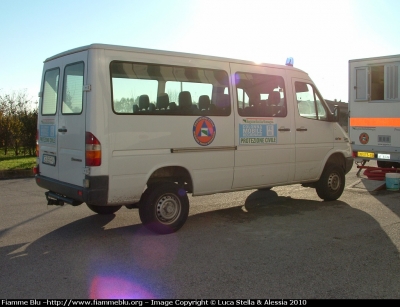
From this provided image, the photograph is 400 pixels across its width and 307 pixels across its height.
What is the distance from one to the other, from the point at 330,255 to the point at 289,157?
9.33 feet

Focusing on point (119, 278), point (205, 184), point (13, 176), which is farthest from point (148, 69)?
point (13, 176)

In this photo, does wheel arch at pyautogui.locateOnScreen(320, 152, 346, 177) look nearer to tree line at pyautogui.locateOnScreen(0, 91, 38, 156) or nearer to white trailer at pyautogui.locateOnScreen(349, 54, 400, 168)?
white trailer at pyautogui.locateOnScreen(349, 54, 400, 168)

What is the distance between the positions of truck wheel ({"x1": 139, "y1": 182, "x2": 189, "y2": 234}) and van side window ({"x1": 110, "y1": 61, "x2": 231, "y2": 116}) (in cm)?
111

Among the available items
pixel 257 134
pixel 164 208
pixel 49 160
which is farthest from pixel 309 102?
pixel 49 160

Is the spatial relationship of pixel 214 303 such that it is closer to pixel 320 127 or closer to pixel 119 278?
pixel 119 278

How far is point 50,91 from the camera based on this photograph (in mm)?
6832

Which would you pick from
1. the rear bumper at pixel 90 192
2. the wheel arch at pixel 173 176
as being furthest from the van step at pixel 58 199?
the wheel arch at pixel 173 176

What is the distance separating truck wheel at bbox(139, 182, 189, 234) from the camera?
6.23 meters

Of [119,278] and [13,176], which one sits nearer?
[119,278]

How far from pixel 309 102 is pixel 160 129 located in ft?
11.4

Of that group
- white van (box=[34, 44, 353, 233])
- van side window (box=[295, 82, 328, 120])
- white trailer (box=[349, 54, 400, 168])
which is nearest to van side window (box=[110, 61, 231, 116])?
white van (box=[34, 44, 353, 233])

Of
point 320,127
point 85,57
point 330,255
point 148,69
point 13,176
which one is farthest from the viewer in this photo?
point 13,176

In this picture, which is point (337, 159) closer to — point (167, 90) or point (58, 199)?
point (167, 90)

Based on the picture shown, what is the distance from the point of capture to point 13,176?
13.0 meters
